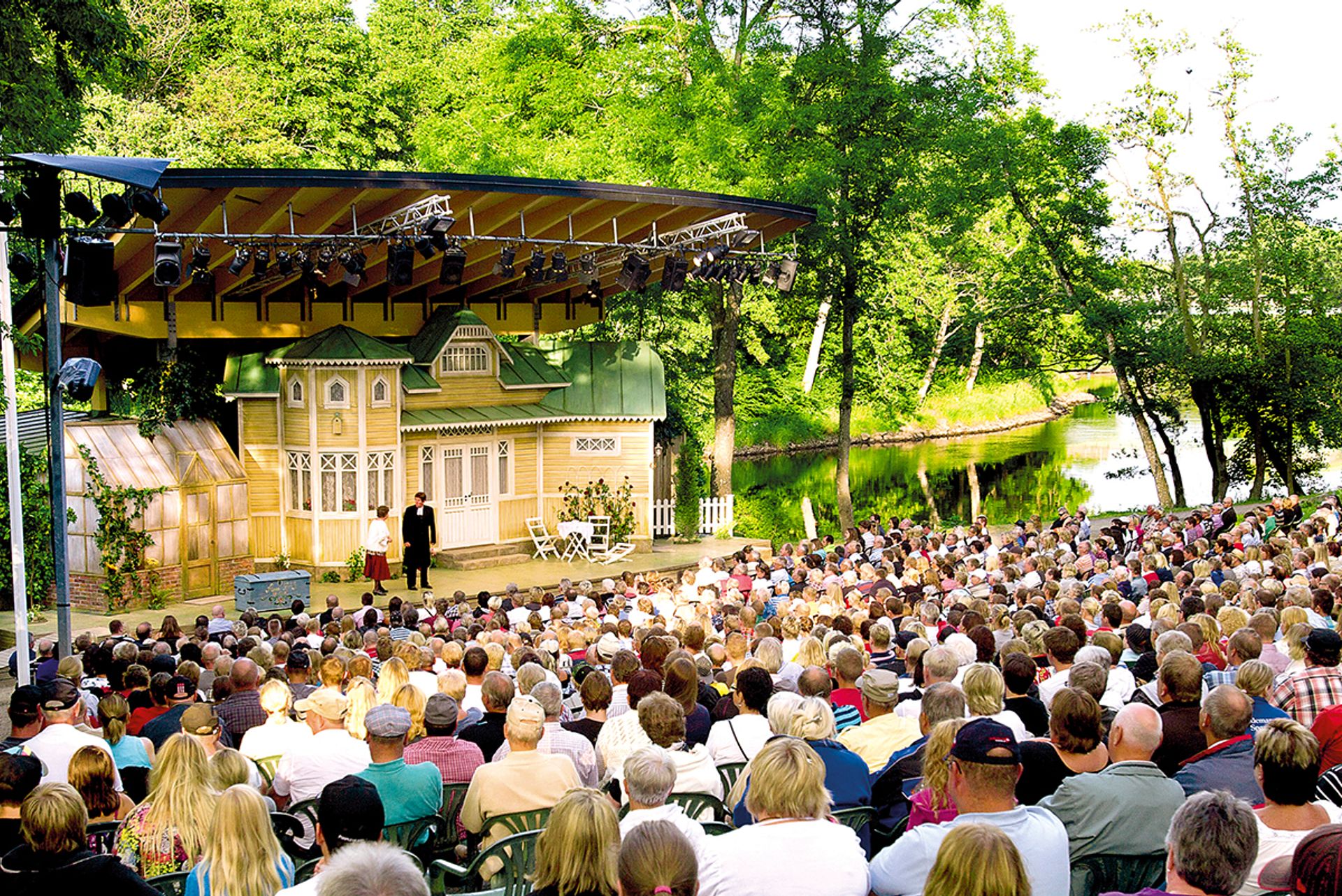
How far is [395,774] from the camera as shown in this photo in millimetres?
5453

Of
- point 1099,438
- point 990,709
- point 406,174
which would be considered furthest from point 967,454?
point 990,709

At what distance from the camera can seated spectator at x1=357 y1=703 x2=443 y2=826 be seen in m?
5.41

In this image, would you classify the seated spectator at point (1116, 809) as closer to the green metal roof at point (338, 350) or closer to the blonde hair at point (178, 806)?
the blonde hair at point (178, 806)

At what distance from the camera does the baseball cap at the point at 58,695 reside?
250 inches

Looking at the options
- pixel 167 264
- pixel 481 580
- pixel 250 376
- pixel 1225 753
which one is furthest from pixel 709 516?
pixel 1225 753

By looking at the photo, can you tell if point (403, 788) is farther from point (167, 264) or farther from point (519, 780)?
point (167, 264)

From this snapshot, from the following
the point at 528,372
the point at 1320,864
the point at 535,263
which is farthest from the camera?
the point at 528,372

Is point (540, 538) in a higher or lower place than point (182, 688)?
higher

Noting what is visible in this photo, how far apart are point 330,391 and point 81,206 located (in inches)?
303

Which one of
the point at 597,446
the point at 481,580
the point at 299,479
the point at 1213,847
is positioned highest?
the point at 597,446

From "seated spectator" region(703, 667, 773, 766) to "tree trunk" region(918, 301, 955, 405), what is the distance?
33171 mm

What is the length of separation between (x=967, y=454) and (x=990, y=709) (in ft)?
131

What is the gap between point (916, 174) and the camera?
73.4 ft

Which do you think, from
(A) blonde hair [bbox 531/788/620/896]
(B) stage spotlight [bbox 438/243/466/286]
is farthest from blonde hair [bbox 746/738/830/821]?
(B) stage spotlight [bbox 438/243/466/286]
